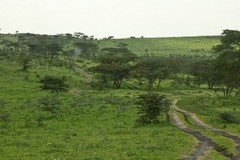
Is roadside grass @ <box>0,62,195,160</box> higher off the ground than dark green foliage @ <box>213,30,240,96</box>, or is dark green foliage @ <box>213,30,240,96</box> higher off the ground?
dark green foliage @ <box>213,30,240,96</box>

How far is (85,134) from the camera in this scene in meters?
34.4

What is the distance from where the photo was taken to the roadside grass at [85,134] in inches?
1004

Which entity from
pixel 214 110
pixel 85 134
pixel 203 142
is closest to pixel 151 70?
pixel 214 110

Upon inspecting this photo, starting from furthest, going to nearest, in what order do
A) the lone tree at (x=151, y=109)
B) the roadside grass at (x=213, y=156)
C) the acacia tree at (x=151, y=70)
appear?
the acacia tree at (x=151, y=70), the lone tree at (x=151, y=109), the roadside grass at (x=213, y=156)

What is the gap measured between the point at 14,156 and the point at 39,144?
450 centimetres

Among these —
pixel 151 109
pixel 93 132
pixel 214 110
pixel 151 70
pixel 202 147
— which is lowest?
pixel 214 110

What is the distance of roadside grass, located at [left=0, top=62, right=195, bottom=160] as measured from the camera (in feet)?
83.7

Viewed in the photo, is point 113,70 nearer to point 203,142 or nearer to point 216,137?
point 216,137

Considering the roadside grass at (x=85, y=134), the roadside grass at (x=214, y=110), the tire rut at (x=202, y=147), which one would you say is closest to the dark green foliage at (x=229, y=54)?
the roadside grass at (x=214, y=110)

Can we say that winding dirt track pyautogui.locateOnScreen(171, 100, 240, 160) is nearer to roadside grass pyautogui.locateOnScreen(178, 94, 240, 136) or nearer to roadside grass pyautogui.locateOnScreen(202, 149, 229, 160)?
roadside grass pyautogui.locateOnScreen(202, 149, 229, 160)

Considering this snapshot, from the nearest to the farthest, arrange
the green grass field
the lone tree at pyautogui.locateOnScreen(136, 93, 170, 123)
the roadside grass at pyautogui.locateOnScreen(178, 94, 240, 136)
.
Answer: the green grass field → the roadside grass at pyautogui.locateOnScreen(178, 94, 240, 136) → the lone tree at pyautogui.locateOnScreen(136, 93, 170, 123)

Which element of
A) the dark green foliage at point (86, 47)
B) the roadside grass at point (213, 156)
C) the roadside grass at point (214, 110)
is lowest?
the roadside grass at point (214, 110)

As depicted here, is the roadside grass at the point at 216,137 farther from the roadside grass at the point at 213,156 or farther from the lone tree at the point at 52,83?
the lone tree at the point at 52,83

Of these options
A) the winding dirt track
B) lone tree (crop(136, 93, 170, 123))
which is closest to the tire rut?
the winding dirt track
